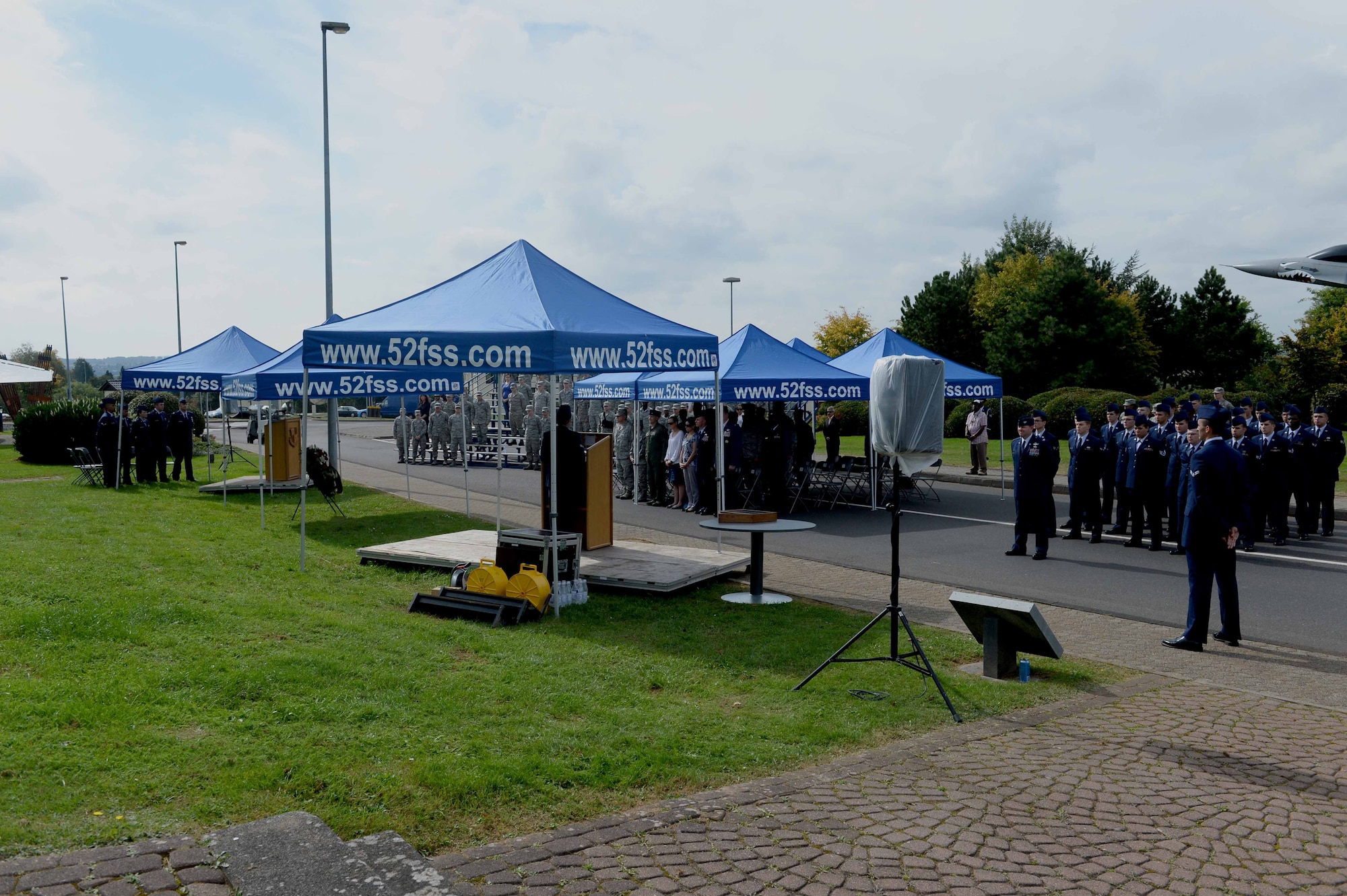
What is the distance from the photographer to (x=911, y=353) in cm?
2034

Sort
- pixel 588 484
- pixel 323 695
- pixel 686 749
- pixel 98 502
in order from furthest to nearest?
pixel 98 502 < pixel 588 484 < pixel 323 695 < pixel 686 749

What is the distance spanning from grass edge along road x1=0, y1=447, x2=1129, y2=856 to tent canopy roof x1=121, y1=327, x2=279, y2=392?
1086cm

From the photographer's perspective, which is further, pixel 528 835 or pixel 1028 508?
pixel 1028 508

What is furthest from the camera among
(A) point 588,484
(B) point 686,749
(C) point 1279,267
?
(C) point 1279,267

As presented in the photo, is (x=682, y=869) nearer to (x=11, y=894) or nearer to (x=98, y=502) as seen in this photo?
(x=11, y=894)

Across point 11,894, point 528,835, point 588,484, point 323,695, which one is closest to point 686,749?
point 528,835

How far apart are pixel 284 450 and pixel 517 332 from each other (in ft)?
45.6

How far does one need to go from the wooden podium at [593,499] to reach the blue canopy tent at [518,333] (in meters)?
1.48

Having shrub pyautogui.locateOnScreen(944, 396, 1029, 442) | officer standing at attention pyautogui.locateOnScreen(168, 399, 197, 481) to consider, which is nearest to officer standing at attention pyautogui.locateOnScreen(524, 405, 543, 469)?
officer standing at attention pyautogui.locateOnScreen(168, 399, 197, 481)

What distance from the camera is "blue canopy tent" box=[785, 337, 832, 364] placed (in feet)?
64.5

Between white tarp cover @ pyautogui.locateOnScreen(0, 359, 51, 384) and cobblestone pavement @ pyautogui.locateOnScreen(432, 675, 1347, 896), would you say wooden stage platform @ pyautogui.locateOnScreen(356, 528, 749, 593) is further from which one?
white tarp cover @ pyautogui.locateOnScreen(0, 359, 51, 384)

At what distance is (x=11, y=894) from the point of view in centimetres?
396

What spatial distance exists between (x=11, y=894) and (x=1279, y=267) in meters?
29.5

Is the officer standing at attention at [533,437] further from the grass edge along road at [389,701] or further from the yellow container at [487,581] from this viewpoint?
the yellow container at [487,581]
